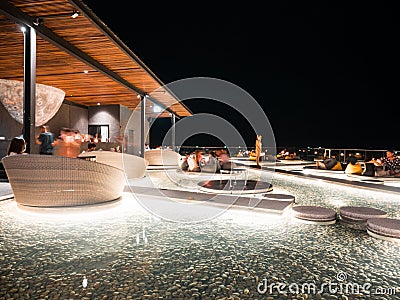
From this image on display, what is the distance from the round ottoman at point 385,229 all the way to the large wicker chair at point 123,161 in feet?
16.2

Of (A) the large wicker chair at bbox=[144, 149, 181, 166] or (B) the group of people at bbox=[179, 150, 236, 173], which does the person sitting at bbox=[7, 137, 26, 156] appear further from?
(A) the large wicker chair at bbox=[144, 149, 181, 166]

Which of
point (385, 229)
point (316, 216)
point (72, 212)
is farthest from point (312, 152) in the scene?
point (72, 212)

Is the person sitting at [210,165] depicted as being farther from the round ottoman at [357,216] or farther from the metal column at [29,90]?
the round ottoman at [357,216]

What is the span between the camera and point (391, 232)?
2.75 meters

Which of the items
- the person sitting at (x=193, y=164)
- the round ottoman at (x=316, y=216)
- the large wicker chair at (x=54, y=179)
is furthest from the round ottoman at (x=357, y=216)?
the person sitting at (x=193, y=164)

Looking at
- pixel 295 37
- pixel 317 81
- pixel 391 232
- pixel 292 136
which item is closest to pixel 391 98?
Result: pixel 317 81

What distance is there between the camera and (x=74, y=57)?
6.46 metres

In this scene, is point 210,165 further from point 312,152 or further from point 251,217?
point 312,152

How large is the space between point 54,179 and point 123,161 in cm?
340

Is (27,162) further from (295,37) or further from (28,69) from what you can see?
(295,37)

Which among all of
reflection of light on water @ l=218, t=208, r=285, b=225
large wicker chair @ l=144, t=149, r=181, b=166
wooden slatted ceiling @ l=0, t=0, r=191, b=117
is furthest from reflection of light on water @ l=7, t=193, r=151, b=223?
large wicker chair @ l=144, t=149, r=181, b=166

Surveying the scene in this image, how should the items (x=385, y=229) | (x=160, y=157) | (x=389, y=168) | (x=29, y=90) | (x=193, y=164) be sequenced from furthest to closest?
(x=160, y=157)
(x=193, y=164)
(x=389, y=168)
(x=29, y=90)
(x=385, y=229)

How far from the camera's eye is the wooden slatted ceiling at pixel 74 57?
4867mm

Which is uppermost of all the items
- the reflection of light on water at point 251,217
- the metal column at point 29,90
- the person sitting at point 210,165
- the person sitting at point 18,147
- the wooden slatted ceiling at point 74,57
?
the wooden slatted ceiling at point 74,57
